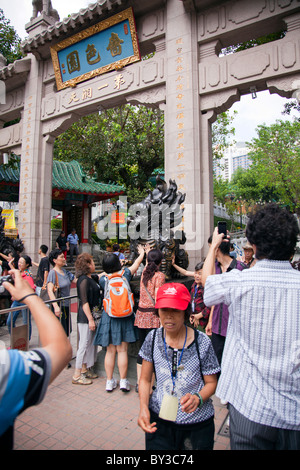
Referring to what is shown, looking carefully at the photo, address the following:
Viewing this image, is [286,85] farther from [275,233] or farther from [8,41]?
[8,41]

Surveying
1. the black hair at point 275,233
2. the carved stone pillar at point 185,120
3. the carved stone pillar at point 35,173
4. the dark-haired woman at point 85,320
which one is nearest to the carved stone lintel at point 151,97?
the carved stone pillar at point 185,120

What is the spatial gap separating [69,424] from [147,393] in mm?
1559

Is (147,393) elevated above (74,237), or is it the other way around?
(74,237)

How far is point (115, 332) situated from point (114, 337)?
0.06 m

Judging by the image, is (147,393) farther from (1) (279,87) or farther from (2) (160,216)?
(1) (279,87)

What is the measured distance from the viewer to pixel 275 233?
4.71 feet

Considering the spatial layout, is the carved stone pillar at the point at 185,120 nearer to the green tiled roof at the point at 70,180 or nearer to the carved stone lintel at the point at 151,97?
the carved stone lintel at the point at 151,97

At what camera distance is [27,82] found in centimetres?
1067

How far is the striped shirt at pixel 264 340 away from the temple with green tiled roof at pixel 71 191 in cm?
1256

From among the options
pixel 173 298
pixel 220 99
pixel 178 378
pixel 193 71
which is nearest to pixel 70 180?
pixel 193 71

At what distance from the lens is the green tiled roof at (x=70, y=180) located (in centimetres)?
1272

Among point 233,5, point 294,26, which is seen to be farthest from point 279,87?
point 233,5

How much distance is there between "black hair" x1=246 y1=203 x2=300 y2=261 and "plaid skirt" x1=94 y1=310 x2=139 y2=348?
2.31m

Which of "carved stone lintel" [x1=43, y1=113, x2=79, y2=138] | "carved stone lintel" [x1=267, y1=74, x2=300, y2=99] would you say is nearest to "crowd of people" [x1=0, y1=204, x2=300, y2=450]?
"carved stone lintel" [x1=267, y1=74, x2=300, y2=99]
